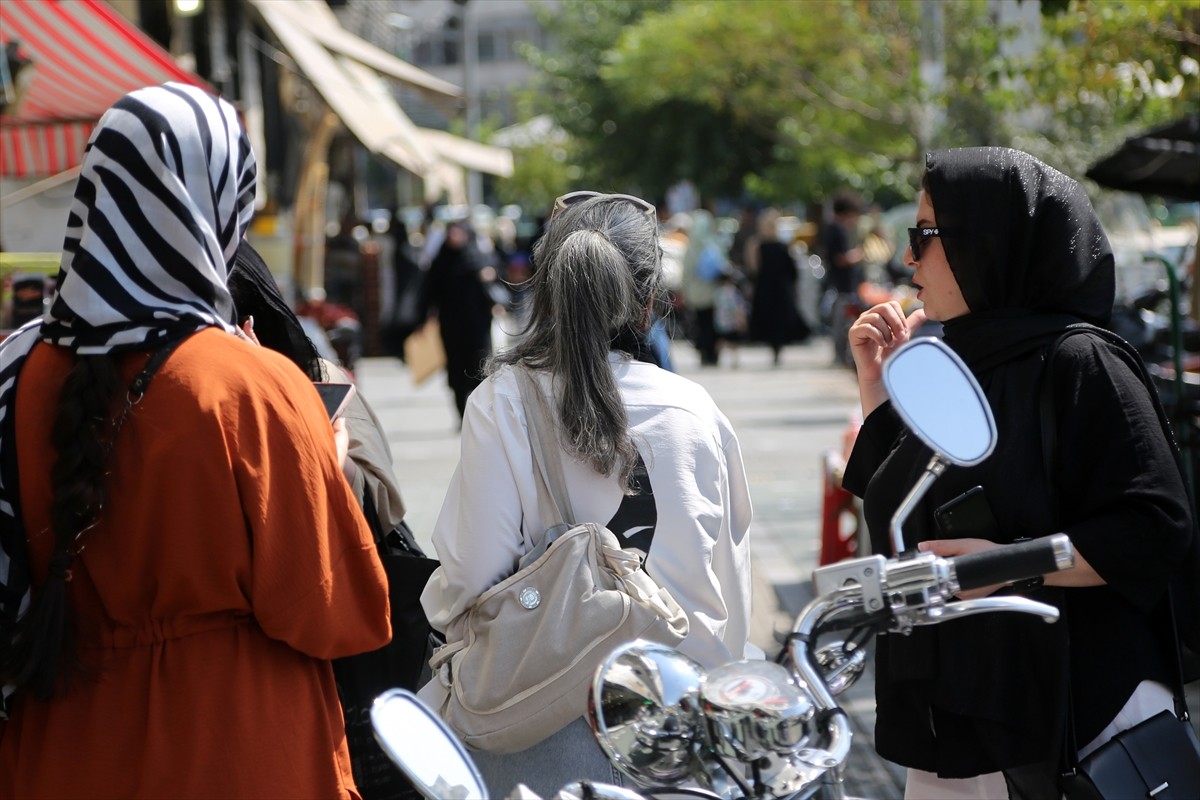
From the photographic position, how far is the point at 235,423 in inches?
90.3

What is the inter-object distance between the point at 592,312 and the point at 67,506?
3.67 ft

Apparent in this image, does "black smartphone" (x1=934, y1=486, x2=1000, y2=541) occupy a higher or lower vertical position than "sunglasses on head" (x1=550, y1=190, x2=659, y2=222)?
lower

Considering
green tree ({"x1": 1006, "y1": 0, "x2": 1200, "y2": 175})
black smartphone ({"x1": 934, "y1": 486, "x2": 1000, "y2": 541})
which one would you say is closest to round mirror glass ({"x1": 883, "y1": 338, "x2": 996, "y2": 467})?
black smartphone ({"x1": 934, "y1": 486, "x2": 1000, "y2": 541})

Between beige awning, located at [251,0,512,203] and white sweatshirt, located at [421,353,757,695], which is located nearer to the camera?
white sweatshirt, located at [421,353,757,695]

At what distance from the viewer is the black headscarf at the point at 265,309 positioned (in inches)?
140

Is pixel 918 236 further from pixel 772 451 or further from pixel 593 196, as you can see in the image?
pixel 772 451

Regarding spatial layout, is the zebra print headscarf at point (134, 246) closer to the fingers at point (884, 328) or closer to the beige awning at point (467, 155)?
the fingers at point (884, 328)

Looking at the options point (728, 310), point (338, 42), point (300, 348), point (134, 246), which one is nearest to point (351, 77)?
point (338, 42)

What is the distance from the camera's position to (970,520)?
9.27 feet

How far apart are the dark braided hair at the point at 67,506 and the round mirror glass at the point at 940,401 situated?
1123 millimetres

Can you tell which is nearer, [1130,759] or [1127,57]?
[1130,759]

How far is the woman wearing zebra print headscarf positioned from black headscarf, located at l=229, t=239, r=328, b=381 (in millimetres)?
A: 1172

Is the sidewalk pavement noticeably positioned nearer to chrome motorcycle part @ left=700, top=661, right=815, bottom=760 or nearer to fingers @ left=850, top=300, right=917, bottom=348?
fingers @ left=850, top=300, right=917, bottom=348

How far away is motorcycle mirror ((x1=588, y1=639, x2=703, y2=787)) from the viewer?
5.92 ft
